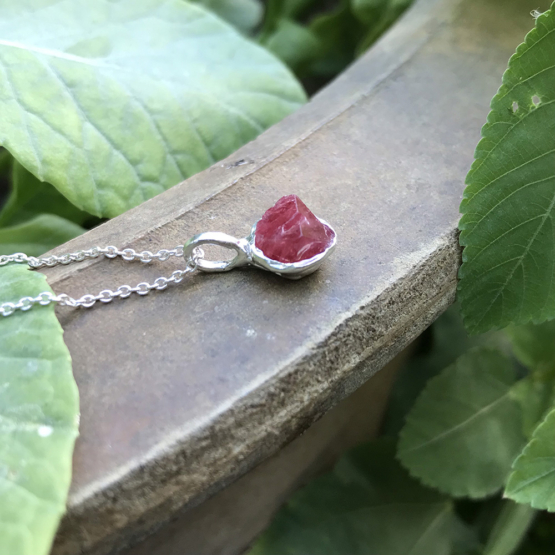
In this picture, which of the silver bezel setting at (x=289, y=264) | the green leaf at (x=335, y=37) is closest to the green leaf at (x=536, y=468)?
the silver bezel setting at (x=289, y=264)

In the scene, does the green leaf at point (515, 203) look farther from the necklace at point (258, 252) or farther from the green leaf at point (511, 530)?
the green leaf at point (511, 530)

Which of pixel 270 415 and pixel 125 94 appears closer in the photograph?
pixel 270 415

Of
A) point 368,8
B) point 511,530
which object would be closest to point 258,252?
point 511,530

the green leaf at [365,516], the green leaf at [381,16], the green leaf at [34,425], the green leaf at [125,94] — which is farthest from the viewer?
the green leaf at [381,16]

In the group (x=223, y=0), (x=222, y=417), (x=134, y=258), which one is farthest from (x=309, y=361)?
(x=223, y=0)

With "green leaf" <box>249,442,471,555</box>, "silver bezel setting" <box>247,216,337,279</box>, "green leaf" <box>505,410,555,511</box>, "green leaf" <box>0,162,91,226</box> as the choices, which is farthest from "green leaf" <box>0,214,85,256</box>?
"green leaf" <box>505,410,555,511</box>

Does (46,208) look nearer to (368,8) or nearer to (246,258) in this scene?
(246,258)

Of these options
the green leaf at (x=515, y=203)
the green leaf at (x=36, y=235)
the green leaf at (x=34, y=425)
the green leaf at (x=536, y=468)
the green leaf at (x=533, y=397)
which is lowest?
the green leaf at (x=36, y=235)
